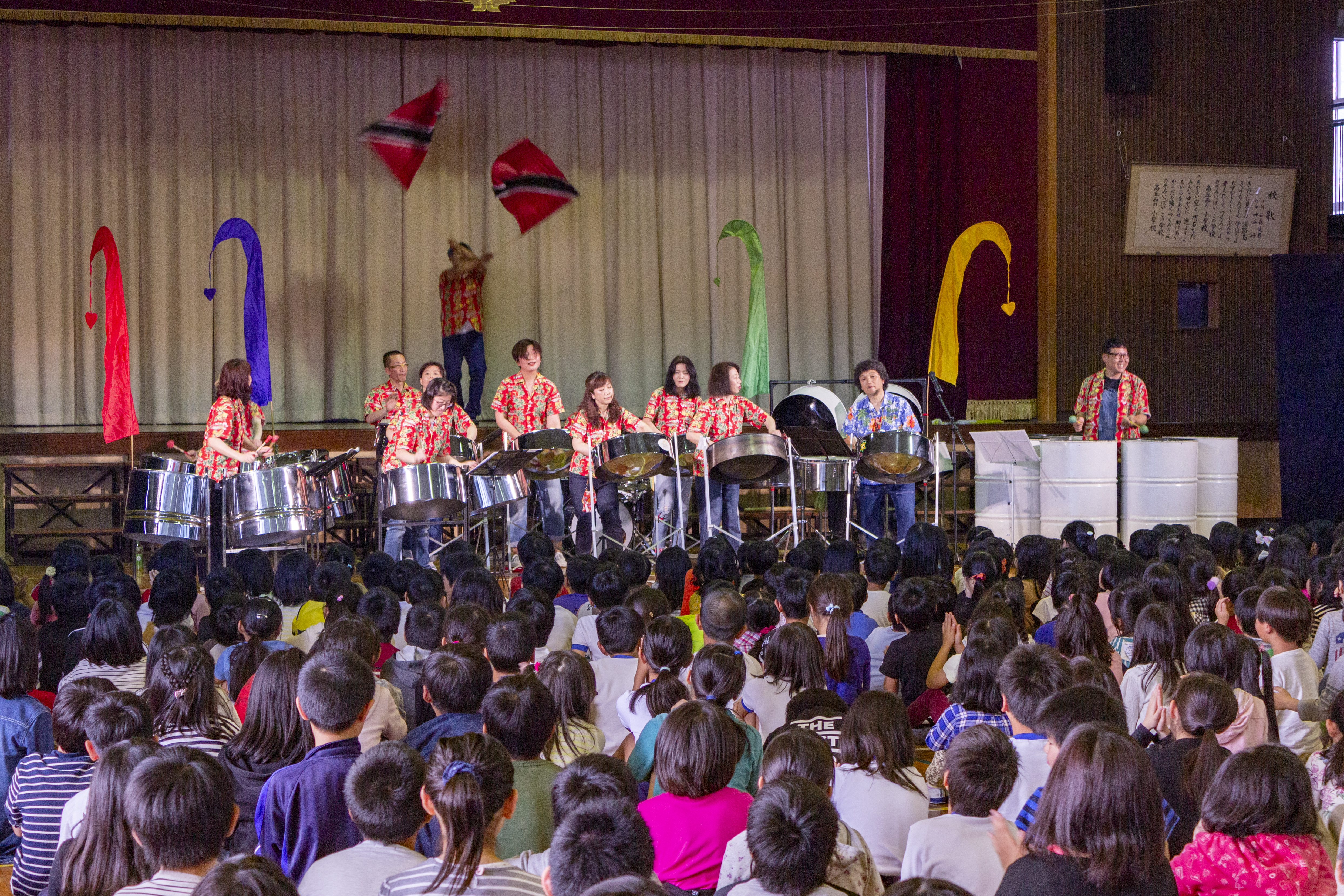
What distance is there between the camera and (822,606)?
3.30 meters

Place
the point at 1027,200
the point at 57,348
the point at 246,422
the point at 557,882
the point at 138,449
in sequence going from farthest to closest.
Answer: the point at 1027,200 < the point at 57,348 < the point at 138,449 < the point at 246,422 < the point at 557,882

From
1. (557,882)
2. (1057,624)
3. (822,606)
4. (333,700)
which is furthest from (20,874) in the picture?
(1057,624)

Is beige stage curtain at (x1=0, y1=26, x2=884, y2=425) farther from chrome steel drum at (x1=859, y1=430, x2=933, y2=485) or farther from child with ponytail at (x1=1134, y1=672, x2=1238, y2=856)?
child with ponytail at (x1=1134, y1=672, x2=1238, y2=856)

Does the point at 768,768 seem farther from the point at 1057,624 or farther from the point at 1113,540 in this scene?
the point at 1113,540

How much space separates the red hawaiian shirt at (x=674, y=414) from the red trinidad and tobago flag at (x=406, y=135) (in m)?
2.68

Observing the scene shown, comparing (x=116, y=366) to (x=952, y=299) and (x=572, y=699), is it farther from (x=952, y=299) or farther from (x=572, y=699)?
(x=952, y=299)

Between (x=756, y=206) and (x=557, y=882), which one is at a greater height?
(x=756, y=206)

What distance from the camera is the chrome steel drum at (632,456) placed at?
5688 mm

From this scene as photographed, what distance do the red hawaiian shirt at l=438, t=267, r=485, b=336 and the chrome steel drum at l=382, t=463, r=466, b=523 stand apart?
126 inches

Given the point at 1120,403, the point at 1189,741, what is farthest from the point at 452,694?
the point at 1120,403

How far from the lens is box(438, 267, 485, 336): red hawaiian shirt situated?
8.54 meters

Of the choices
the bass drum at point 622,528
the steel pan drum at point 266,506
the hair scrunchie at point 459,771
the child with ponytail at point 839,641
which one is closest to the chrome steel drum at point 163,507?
the steel pan drum at point 266,506

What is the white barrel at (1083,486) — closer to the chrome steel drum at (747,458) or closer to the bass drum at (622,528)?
the chrome steel drum at (747,458)

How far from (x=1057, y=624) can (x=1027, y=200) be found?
6.30 metres
